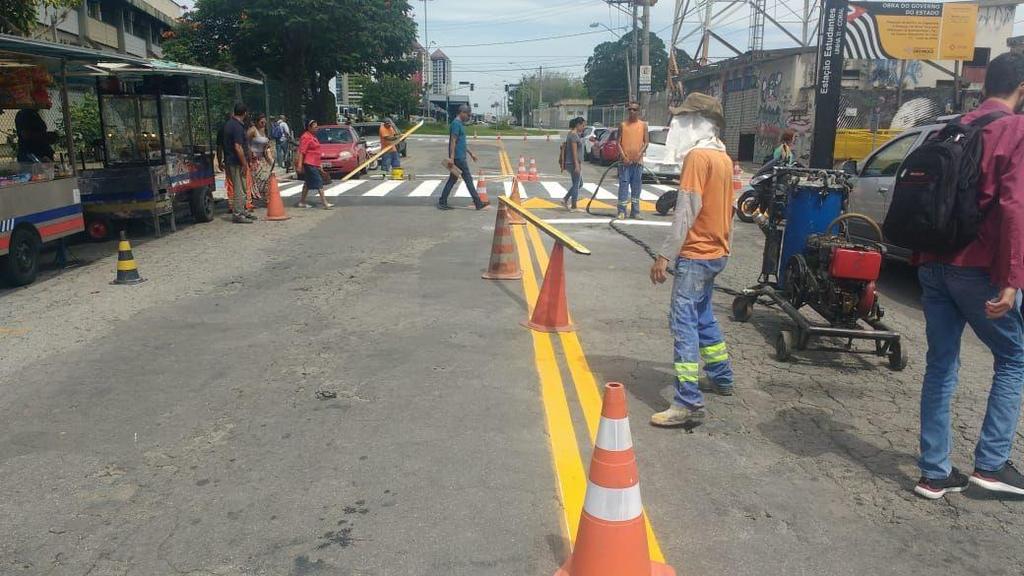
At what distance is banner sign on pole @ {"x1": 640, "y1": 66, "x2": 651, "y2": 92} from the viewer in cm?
3272

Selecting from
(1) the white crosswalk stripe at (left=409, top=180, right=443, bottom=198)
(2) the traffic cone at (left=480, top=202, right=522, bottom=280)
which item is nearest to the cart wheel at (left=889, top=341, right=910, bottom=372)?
(2) the traffic cone at (left=480, top=202, right=522, bottom=280)

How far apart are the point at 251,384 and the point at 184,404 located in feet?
1.58

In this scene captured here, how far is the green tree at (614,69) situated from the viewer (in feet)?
329

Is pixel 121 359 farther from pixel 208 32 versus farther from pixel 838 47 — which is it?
pixel 208 32

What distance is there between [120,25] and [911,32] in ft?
110

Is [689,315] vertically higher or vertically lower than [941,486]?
higher

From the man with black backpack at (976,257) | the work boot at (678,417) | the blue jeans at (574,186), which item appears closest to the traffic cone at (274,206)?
the blue jeans at (574,186)

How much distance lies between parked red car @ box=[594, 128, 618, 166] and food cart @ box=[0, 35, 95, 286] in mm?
20406

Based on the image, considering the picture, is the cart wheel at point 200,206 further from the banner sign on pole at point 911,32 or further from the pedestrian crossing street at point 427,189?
the banner sign on pole at point 911,32

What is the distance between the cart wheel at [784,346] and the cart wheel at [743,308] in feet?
3.66

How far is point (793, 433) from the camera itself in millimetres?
4641

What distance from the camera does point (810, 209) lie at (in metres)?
6.80

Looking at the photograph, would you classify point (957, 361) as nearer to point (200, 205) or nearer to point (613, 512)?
point (613, 512)

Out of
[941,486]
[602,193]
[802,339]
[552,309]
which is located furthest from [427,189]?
[941,486]
